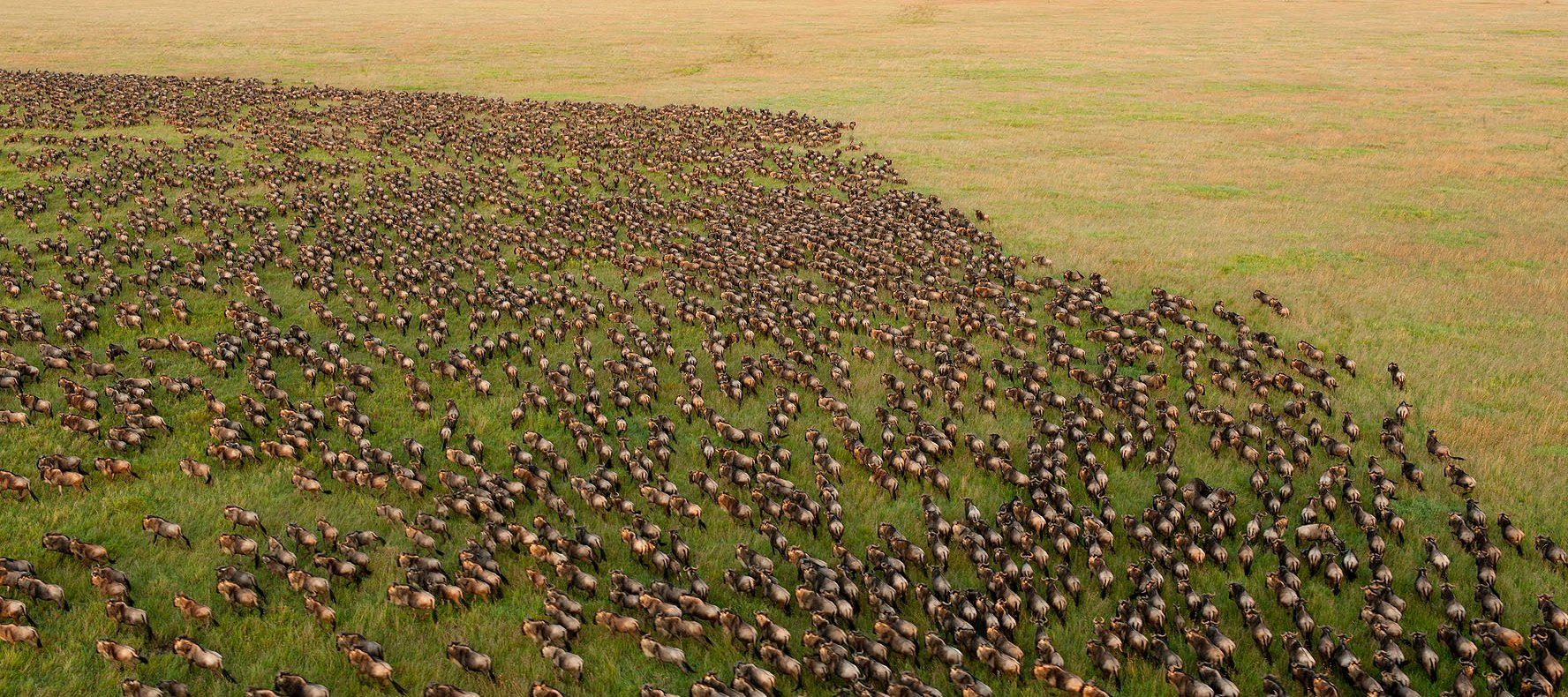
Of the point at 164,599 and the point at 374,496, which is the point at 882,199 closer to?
the point at 374,496

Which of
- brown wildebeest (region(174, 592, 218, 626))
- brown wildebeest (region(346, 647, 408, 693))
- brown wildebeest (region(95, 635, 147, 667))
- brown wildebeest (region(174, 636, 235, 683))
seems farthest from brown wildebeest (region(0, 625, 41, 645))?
brown wildebeest (region(346, 647, 408, 693))

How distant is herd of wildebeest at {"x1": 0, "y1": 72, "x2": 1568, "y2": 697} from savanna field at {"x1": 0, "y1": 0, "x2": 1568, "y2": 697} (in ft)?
0.28

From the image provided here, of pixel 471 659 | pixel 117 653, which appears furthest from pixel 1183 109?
pixel 117 653

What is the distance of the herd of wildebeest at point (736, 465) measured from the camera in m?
11.5

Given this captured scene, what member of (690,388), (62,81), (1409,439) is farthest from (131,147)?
(1409,439)

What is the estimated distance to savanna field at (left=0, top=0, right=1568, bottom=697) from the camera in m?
11.6

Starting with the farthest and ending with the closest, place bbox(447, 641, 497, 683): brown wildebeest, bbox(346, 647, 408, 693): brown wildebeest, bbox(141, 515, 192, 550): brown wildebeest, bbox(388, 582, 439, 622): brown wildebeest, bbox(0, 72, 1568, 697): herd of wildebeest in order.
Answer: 1. bbox(141, 515, 192, 550): brown wildebeest
2. bbox(388, 582, 439, 622): brown wildebeest
3. bbox(0, 72, 1568, 697): herd of wildebeest
4. bbox(447, 641, 497, 683): brown wildebeest
5. bbox(346, 647, 408, 693): brown wildebeest

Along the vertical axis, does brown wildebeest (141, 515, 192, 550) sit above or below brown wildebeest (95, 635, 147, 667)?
above

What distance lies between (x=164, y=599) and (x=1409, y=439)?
20803 millimetres

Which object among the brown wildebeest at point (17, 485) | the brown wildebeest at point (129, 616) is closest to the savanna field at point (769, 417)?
the brown wildebeest at point (129, 616)

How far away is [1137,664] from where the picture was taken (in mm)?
11383

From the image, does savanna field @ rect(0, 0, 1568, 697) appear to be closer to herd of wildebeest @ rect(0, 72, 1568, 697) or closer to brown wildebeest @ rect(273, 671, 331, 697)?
herd of wildebeest @ rect(0, 72, 1568, 697)

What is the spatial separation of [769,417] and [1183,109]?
51994mm

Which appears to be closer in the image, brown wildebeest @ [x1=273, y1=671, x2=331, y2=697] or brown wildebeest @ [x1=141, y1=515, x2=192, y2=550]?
brown wildebeest @ [x1=273, y1=671, x2=331, y2=697]
